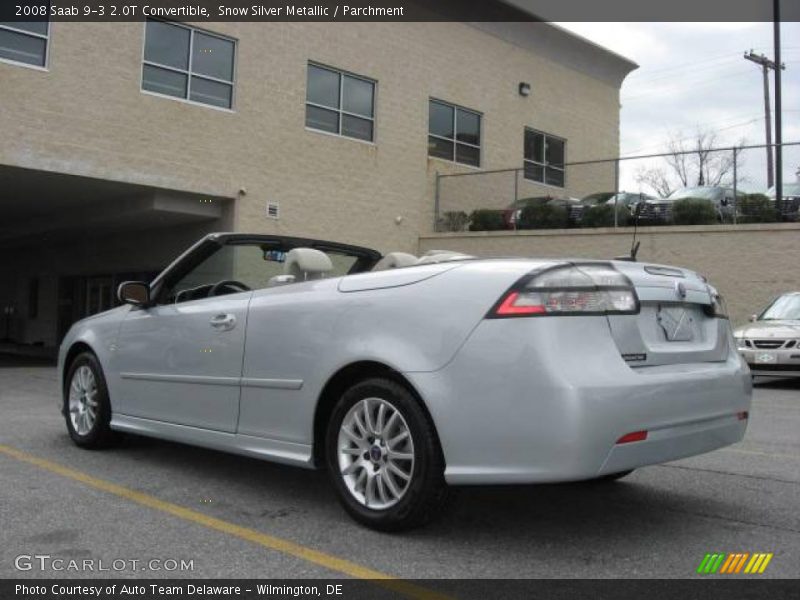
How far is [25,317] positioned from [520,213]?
51.2ft

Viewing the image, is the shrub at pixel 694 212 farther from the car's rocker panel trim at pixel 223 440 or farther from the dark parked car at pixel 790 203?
the car's rocker panel trim at pixel 223 440

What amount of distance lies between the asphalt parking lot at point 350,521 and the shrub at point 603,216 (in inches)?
514

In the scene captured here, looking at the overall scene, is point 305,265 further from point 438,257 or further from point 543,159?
point 543,159

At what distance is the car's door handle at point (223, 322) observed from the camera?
471cm

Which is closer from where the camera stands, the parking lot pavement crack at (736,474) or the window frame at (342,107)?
the parking lot pavement crack at (736,474)

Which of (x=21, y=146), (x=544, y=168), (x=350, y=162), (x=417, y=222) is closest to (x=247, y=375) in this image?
(x=21, y=146)

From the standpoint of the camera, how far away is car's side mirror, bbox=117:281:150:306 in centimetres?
548

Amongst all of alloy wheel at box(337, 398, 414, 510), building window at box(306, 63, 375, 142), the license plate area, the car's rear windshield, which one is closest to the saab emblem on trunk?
alloy wheel at box(337, 398, 414, 510)

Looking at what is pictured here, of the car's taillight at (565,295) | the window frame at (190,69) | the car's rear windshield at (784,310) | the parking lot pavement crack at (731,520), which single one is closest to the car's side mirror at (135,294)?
the car's taillight at (565,295)

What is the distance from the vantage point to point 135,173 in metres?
15.2

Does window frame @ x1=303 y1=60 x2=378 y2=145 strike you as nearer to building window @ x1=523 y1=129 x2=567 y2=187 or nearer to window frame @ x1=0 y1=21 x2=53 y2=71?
window frame @ x1=0 y1=21 x2=53 y2=71

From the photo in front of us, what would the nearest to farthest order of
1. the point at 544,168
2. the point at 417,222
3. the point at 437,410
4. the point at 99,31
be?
the point at 437,410, the point at 99,31, the point at 417,222, the point at 544,168

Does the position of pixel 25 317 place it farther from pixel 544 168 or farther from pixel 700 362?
pixel 700 362

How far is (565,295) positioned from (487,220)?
17029 mm
